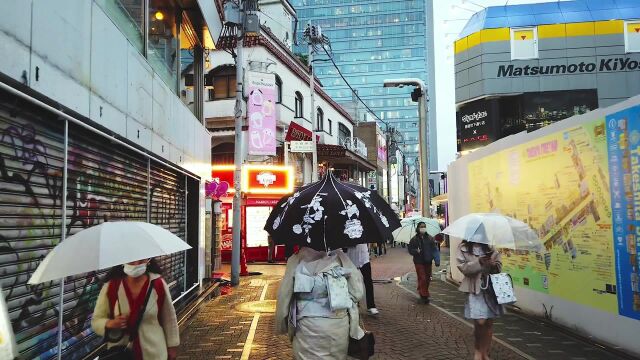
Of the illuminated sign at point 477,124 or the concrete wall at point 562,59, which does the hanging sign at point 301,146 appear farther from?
the concrete wall at point 562,59

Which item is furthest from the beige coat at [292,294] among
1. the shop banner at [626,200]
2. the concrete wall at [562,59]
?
the concrete wall at [562,59]

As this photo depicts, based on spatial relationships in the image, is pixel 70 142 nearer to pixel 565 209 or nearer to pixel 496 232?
pixel 496 232

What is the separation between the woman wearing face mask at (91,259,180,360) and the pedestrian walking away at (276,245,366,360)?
0.95 metres

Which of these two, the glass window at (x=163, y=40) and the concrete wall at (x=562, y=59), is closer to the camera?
the glass window at (x=163, y=40)

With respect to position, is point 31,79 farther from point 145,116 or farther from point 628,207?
point 628,207

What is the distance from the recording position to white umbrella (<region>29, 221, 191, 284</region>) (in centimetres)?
317

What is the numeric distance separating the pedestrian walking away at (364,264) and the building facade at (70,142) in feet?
11.7

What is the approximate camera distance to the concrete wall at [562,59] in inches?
648

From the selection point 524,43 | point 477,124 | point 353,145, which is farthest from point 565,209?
point 353,145

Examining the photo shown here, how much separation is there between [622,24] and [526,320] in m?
12.1

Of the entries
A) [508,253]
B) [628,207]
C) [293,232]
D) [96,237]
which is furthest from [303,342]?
[508,253]

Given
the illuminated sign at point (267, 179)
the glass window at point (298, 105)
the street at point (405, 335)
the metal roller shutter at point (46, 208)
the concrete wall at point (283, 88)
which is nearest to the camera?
the metal roller shutter at point (46, 208)

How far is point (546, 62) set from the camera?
55.7 ft

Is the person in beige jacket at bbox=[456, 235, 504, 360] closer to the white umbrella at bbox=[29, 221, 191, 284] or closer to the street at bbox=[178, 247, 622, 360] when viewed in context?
the street at bbox=[178, 247, 622, 360]
